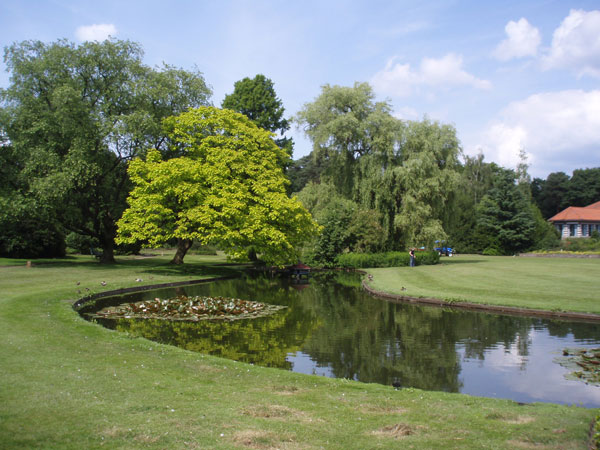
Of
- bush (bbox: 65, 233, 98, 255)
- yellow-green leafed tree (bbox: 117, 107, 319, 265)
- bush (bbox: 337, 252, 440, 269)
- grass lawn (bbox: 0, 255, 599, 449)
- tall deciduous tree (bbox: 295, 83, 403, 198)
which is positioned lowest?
grass lawn (bbox: 0, 255, 599, 449)

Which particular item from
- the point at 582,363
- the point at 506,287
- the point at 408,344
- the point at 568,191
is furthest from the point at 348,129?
the point at 568,191

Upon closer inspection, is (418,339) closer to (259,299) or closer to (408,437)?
(408,437)

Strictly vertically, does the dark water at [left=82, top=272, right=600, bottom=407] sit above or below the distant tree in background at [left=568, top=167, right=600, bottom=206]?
below

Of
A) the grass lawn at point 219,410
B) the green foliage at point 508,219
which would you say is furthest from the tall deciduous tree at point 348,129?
the grass lawn at point 219,410

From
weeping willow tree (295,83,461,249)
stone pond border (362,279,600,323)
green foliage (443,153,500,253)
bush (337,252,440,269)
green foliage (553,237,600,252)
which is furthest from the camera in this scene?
green foliage (553,237,600,252)

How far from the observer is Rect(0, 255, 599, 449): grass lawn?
5.25 metres

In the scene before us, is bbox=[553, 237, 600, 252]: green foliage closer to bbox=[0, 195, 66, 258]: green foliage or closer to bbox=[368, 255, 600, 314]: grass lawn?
bbox=[368, 255, 600, 314]: grass lawn

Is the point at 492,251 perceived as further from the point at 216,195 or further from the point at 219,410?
the point at 219,410

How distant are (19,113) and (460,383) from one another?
105 ft

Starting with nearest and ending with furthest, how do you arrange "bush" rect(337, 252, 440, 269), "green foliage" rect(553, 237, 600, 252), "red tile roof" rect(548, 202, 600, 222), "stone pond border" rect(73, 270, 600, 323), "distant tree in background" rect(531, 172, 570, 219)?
"stone pond border" rect(73, 270, 600, 323) → "bush" rect(337, 252, 440, 269) → "green foliage" rect(553, 237, 600, 252) → "red tile roof" rect(548, 202, 600, 222) → "distant tree in background" rect(531, 172, 570, 219)

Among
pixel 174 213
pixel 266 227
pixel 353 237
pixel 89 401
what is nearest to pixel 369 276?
pixel 266 227

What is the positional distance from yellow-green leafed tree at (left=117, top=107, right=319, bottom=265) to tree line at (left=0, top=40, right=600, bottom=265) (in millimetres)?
107

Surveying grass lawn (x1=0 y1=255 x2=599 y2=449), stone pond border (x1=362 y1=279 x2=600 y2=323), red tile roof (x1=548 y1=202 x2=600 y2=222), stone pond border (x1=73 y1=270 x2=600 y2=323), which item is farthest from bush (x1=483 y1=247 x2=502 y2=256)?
grass lawn (x1=0 y1=255 x2=599 y2=449)

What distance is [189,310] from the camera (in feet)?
55.8
